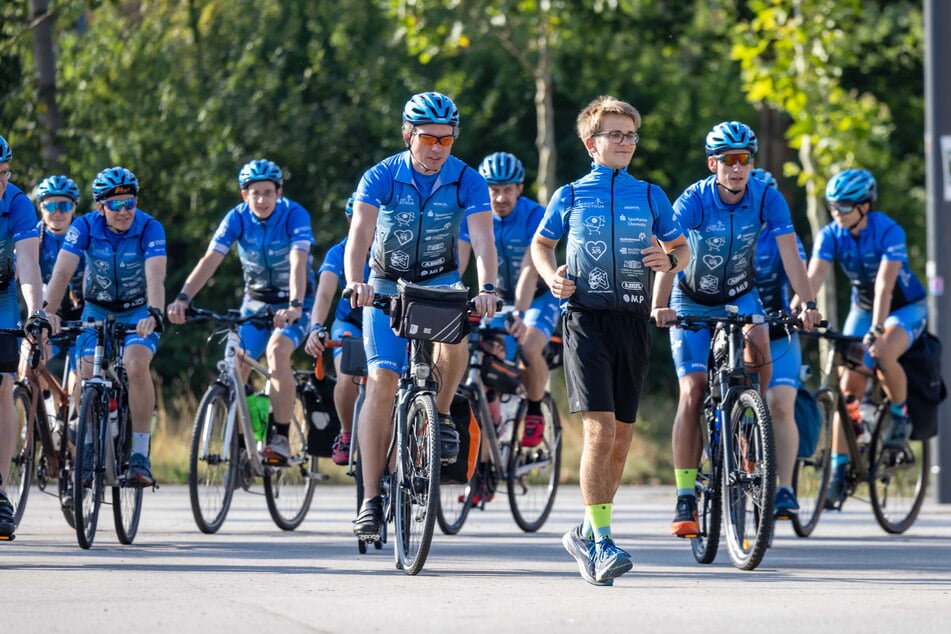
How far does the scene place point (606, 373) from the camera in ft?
28.5

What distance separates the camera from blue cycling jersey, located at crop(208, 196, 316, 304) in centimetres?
1212

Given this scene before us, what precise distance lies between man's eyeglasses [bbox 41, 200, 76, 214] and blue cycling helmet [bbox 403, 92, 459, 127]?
409 centimetres

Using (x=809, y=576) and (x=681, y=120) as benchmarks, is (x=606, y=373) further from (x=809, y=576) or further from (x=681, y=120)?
(x=681, y=120)

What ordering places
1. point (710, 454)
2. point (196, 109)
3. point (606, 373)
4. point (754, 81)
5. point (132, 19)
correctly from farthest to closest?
point (132, 19) → point (196, 109) → point (754, 81) → point (710, 454) → point (606, 373)

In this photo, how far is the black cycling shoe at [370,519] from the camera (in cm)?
909

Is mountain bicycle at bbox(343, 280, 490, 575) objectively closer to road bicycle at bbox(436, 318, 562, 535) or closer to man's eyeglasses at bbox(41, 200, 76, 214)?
road bicycle at bbox(436, 318, 562, 535)

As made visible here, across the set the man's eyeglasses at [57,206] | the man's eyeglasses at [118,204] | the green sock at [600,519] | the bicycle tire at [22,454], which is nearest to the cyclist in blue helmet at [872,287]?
the green sock at [600,519]

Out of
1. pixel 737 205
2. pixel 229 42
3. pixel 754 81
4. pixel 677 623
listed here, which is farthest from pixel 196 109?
pixel 677 623

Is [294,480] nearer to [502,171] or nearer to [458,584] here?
[502,171]

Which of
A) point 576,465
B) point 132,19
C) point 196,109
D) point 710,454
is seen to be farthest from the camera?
point 132,19

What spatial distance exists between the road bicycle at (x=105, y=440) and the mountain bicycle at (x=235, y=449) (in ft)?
1.62

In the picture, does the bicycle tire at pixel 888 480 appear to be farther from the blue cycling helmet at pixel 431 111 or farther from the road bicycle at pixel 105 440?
the road bicycle at pixel 105 440

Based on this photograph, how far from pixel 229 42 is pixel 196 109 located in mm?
1845

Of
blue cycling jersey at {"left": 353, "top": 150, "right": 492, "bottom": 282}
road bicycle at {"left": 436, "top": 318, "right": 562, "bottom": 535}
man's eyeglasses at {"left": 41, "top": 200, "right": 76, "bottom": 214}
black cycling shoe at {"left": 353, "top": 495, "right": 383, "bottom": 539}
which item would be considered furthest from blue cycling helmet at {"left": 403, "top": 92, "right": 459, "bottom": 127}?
man's eyeglasses at {"left": 41, "top": 200, "right": 76, "bottom": 214}
